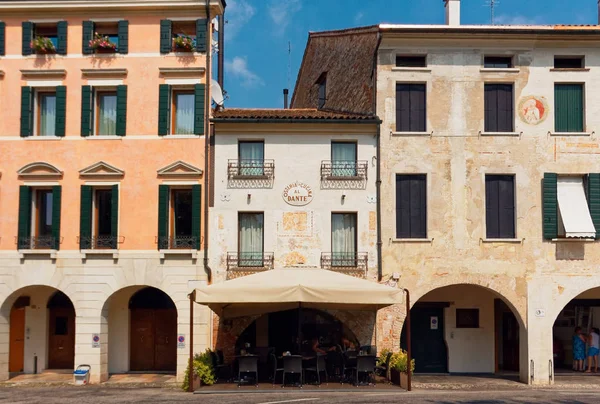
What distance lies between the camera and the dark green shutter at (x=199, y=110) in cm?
2245

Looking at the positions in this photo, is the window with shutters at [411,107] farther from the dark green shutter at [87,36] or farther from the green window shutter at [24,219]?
the green window shutter at [24,219]

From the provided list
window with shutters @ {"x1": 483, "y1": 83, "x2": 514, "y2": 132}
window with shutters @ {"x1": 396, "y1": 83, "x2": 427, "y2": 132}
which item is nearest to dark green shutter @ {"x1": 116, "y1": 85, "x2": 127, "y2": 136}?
window with shutters @ {"x1": 396, "y1": 83, "x2": 427, "y2": 132}

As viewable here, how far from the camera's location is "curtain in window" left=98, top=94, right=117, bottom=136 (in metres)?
22.9

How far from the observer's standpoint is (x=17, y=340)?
24.1 metres

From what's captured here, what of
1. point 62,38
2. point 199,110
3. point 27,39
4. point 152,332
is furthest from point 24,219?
point 199,110

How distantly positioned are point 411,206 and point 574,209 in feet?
16.6

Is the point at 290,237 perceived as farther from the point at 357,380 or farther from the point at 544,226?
the point at 544,226

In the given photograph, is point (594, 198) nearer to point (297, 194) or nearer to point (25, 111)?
point (297, 194)

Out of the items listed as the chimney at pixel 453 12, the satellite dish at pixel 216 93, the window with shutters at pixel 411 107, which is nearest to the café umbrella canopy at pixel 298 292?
the window with shutters at pixel 411 107

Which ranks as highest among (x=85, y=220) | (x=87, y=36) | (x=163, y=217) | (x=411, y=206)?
(x=87, y=36)

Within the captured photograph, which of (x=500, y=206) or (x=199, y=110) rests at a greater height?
(x=199, y=110)

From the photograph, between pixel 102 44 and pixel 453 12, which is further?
pixel 453 12

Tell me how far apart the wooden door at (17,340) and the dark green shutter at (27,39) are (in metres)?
8.65

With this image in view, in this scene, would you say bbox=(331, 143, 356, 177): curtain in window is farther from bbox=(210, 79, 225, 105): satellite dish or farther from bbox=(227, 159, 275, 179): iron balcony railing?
bbox=(210, 79, 225, 105): satellite dish
